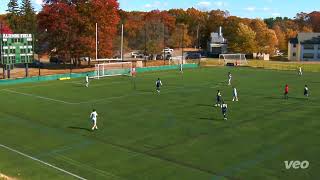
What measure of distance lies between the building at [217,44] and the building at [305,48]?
18.5 metres

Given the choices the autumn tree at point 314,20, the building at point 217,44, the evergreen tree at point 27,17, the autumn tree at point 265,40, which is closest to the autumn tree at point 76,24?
the evergreen tree at point 27,17

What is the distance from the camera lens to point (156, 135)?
2842 cm

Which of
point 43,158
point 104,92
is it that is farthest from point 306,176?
point 104,92

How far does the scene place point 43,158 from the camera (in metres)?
23.9

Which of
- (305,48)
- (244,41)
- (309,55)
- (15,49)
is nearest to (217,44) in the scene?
(244,41)

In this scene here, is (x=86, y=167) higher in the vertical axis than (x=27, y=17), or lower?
lower

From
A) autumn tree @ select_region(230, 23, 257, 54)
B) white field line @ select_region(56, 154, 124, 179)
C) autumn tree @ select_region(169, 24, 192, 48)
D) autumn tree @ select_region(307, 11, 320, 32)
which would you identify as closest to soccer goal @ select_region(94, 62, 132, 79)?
white field line @ select_region(56, 154, 124, 179)

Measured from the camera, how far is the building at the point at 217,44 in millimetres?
122919

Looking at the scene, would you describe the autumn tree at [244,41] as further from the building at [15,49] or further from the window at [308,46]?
the building at [15,49]

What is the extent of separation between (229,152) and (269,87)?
29.9 meters

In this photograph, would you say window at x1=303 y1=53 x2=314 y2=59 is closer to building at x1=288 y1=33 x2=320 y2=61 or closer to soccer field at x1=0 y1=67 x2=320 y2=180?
building at x1=288 y1=33 x2=320 y2=61

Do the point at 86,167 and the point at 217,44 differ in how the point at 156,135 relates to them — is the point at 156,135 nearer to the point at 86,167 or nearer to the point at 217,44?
the point at 86,167

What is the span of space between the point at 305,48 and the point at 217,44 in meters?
24.6

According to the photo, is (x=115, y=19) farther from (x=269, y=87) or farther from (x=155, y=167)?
(x=155, y=167)
